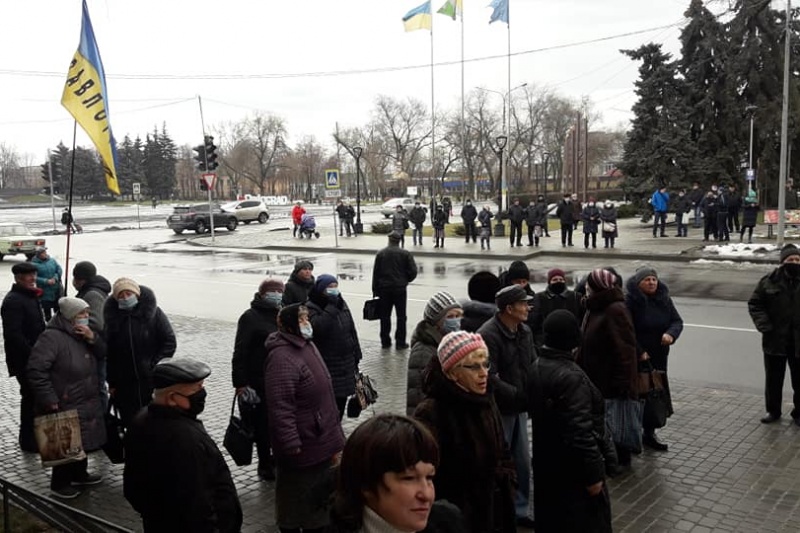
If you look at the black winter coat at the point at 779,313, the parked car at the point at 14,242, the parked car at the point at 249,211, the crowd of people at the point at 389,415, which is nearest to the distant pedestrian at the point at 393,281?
the crowd of people at the point at 389,415

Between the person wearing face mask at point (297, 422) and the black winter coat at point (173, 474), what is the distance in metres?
0.91

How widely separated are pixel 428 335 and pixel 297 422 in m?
1.12

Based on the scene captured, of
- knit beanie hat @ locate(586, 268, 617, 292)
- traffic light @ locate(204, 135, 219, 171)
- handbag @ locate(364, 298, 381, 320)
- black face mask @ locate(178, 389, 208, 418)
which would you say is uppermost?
traffic light @ locate(204, 135, 219, 171)

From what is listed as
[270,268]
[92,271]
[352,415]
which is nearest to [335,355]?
[352,415]

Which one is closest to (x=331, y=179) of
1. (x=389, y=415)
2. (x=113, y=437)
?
(x=113, y=437)

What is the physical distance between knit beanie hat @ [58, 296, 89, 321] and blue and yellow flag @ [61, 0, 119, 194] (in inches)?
98.3

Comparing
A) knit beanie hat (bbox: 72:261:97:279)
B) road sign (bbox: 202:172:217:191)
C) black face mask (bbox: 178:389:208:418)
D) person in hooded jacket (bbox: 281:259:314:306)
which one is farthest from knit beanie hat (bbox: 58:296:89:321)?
road sign (bbox: 202:172:217:191)

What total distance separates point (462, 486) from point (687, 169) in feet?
116

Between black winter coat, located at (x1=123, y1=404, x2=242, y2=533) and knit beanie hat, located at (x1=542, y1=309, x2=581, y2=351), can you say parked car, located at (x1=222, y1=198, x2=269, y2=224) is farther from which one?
black winter coat, located at (x1=123, y1=404, x2=242, y2=533)

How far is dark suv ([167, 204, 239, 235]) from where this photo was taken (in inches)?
1569

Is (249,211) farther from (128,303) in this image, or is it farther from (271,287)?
(271,287)

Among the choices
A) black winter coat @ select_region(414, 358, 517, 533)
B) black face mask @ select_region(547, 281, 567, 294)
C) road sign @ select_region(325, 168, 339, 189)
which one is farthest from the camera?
road sign @ select_region(325, 168, 339, 189)

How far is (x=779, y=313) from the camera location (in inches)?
269

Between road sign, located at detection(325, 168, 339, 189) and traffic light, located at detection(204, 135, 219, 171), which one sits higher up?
traffic light, located at detection(204, 135, 219, 171)
